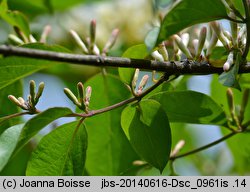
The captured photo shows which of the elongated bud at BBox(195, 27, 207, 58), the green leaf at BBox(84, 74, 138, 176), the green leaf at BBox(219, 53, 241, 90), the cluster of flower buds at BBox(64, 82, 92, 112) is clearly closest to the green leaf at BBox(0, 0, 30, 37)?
the green leaf at BBox(84, 74, 138, 176)

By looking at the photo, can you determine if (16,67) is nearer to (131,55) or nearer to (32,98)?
(32,98)

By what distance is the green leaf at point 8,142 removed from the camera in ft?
3.64

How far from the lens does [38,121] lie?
113 cm

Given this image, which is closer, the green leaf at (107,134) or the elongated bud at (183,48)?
the elongated bud at (183,48)

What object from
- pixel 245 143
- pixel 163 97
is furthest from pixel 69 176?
pixel 245 143

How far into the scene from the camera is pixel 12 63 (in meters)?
Result: 1.26

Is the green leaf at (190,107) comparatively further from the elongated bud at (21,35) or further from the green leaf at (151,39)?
the elongated bud at (21,35)

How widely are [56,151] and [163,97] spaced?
27 centimetres

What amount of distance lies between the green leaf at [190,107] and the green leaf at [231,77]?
220 mm

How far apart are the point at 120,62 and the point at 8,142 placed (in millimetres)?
287

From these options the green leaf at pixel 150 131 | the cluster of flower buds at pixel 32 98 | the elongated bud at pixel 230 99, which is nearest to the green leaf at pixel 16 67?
the cluster of flower buds at pixel 32 98

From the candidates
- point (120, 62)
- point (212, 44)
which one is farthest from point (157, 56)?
point (120, 62)

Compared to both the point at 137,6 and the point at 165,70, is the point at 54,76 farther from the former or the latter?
the point at 165,70

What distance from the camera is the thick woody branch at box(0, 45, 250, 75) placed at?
92 centimetres
